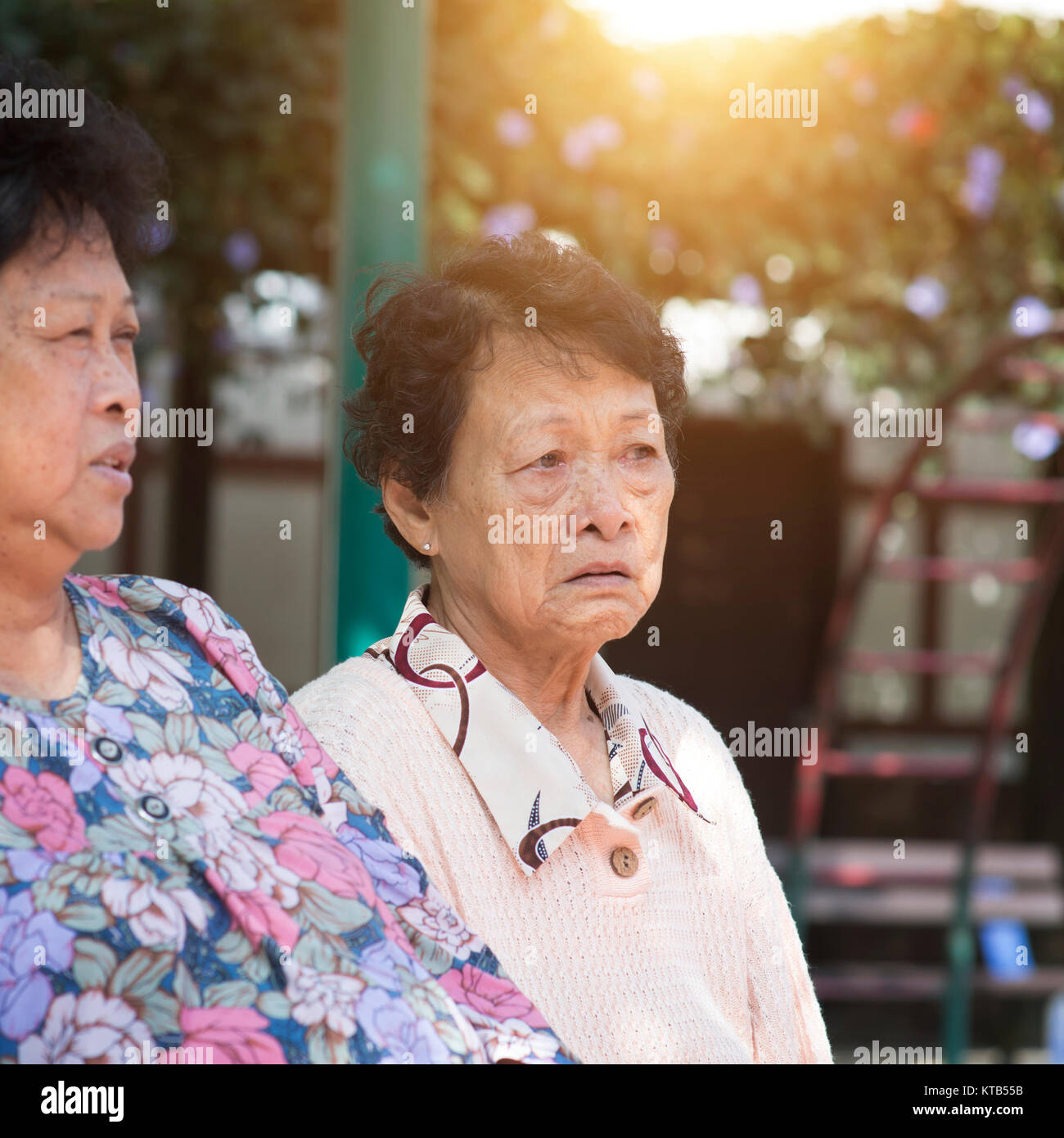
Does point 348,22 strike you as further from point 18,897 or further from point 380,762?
point 18,897

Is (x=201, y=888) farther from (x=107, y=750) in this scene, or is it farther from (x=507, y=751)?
(x=507, y=751)

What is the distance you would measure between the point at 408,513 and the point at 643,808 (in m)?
0.55

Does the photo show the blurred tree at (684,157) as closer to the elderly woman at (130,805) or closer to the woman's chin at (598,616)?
the woman's chin at (598,616)

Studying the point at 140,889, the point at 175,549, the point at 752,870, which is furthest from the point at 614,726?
the point at 175,549

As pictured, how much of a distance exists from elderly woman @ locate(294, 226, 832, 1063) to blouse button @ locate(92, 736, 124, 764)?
1.34ft

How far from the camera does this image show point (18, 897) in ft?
4.71

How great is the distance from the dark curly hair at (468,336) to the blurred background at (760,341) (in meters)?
0.24

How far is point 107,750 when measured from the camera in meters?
1.62

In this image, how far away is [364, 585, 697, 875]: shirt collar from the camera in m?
2.02

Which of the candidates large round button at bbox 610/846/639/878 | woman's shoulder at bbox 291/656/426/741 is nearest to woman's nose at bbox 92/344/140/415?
woman's shoulder at bbox 291/656/426/741
